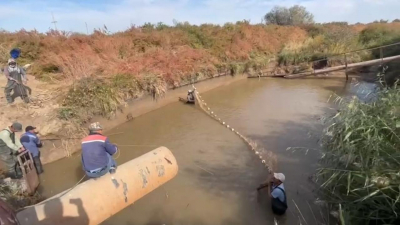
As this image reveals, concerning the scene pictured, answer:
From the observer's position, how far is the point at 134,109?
10969 millimetres

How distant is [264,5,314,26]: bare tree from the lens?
45125 millimetres

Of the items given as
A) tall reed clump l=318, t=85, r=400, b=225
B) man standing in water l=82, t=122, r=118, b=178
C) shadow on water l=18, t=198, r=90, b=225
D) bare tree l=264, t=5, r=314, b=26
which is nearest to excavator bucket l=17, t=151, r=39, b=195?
man standing in water l=82, t=122, r=118, b=178

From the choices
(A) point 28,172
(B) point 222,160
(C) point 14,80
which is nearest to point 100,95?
(C) point 14,80

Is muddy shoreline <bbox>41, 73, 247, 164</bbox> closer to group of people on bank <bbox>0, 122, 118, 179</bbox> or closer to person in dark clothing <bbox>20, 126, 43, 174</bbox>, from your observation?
group of people on bank <bbox>0, 122, 118, 179</bbox>

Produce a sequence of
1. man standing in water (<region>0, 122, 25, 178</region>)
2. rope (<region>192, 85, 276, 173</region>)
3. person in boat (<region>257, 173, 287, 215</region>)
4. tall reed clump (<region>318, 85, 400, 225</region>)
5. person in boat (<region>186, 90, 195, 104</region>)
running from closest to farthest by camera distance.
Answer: tall reed clump (<region>318, 85, 400, 225</region>)
person in boat (<region>257, 173, 287, 215</region>)
man standing in water (<region>0, 122, 25, 178</region>)
rope (<region>192, 85, 276, 173</region>)
person in boat (<region>186, 90, 195, 104</region>)

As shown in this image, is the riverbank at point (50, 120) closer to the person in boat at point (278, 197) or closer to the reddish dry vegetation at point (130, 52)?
the reddish dry vegetation at point (130, 52)

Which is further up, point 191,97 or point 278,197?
point 191,97

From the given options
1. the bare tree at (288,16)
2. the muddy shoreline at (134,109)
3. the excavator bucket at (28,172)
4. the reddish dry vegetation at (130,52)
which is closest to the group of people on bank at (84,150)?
the excavator bucket at (28,172)

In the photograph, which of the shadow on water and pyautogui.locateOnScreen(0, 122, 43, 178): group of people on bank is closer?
the shadow on water

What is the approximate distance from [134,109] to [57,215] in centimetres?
727

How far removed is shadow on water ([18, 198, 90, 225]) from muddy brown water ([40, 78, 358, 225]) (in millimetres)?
1102

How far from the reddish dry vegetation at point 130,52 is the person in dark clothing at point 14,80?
216 centimetres

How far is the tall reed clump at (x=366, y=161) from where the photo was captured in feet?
10.6

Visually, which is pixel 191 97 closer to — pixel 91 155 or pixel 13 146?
pixel 13 146
